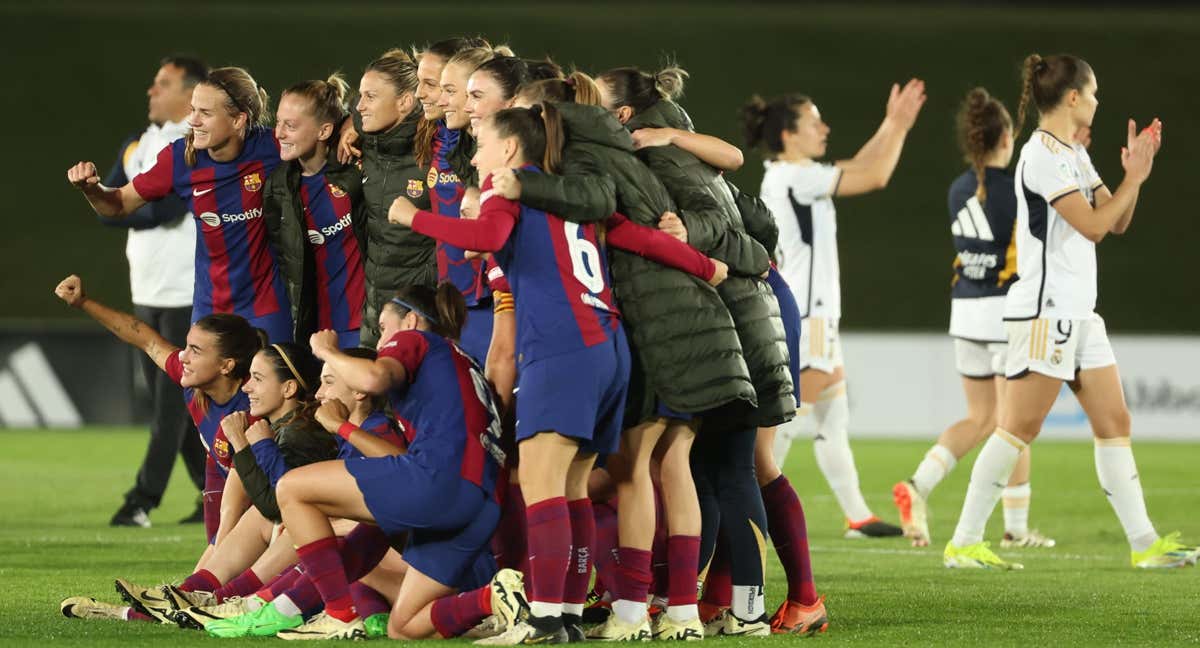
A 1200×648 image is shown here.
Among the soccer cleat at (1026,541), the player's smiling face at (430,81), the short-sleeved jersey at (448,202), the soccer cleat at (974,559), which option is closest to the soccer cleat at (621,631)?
the short-sleeved jersey at (448,202)

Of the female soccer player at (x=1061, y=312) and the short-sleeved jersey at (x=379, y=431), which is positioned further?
the female soccer player at (x=1061, y=312)

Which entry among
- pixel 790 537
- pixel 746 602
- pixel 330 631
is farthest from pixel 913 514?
pixel 330 631

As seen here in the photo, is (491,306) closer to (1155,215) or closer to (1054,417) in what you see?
(1054,417)

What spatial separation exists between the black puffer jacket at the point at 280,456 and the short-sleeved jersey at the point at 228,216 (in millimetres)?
1105

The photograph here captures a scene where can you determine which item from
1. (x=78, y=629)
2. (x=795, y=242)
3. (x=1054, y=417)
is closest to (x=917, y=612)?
(x=78, y=629)

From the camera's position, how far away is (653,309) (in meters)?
5.35

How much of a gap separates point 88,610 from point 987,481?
3884 mm

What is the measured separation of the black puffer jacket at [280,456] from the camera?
563cm

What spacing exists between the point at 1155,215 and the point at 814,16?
6.45m

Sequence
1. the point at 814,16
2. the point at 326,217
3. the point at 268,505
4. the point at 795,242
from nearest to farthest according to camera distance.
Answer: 1. the point at 268,505
2. the point at 326,217
3. the point at 795,242
4. the point at 814,16

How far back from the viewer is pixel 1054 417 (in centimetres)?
1603

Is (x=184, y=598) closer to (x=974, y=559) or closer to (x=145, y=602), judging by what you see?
(x=145, y=602)

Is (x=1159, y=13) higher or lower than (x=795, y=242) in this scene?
higher

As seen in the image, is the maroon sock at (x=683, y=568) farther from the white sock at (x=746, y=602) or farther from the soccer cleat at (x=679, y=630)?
the white sock at (x=746, y=602)
